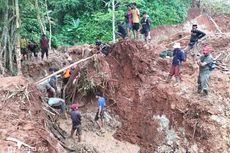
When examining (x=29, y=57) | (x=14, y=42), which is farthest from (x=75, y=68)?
(x=29, y=57)

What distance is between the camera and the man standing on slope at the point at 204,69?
10.6 meters

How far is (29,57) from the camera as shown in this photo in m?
17.7

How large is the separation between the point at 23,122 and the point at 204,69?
5478 mm

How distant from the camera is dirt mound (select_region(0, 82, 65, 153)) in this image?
7836 millimetres

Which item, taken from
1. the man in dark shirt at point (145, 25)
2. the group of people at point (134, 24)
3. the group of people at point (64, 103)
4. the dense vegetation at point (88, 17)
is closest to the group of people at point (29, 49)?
the group of people at point (64, 103)

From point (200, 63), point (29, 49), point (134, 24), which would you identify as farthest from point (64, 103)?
point (29, 49)

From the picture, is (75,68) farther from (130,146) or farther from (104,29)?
(104,29)

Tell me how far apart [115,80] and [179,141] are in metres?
3.70

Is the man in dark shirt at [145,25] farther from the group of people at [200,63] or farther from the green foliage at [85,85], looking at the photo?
the green foliage at [85,85]

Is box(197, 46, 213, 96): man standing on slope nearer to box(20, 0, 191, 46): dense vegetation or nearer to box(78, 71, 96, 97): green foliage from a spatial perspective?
box(78, 71, 96, 97): green foliage

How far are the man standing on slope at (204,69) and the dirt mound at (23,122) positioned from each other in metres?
4.68

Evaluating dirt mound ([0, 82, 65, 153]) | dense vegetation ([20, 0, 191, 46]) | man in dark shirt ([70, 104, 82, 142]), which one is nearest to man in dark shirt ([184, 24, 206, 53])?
man in dark shirt ([70, 104, 82, 142])

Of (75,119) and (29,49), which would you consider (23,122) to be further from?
(29,49)

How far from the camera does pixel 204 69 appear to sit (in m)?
10.9
